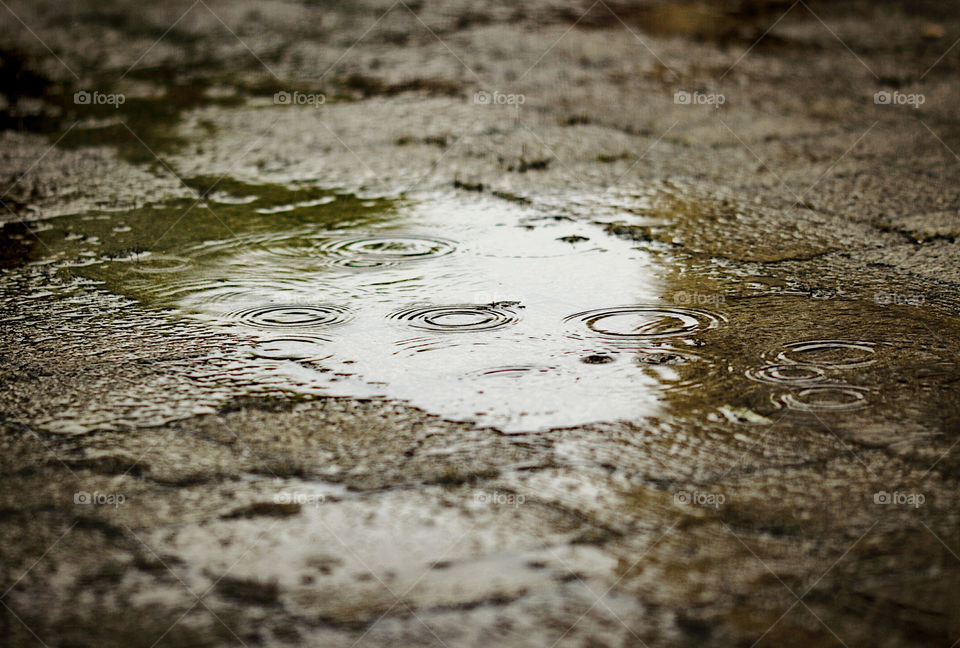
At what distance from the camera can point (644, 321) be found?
2.21 metres

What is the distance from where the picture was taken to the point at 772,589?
1315 mm

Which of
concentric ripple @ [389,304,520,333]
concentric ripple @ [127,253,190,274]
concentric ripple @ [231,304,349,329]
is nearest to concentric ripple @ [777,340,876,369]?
concentric ripple @ [389,304,520,333]

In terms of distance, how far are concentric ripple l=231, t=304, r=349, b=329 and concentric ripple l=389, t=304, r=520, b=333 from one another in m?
0.14

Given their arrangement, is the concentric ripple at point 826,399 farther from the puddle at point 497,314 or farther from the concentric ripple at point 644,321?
the concentric ripple at point 644,321

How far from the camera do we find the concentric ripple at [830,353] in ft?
6.41

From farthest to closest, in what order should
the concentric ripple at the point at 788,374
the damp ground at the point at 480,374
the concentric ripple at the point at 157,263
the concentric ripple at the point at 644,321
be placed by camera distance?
the concentric ripple at the point at 157,263, the concentric ripple at the point at 644,321, the concentric ripple at the point at 788,374, the damp ground at the point at 480,374

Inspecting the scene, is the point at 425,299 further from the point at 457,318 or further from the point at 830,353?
the point at 830,353

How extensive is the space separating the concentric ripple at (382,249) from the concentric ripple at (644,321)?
0.63 meters

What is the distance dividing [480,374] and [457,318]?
0.33 metres

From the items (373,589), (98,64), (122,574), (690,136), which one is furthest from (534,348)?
(98,64)

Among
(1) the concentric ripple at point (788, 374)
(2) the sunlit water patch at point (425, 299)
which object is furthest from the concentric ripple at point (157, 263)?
(1) the concentric ripple at point (788, 374)

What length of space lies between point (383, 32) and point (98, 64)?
1554mm

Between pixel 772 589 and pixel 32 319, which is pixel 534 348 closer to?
pixel 772 589

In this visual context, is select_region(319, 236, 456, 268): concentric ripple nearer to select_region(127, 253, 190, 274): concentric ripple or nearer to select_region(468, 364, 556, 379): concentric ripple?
select_region(127, 253, 190, 274): concentric ripple
